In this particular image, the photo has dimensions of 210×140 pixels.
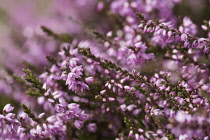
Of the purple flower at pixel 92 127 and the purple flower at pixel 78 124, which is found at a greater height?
Answer: the purple flower at pixel 92 127

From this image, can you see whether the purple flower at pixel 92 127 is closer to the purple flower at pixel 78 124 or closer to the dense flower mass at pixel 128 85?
the dense flower mass at pixel 128 85

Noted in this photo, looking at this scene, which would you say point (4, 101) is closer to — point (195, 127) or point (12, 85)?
point (12, 85)

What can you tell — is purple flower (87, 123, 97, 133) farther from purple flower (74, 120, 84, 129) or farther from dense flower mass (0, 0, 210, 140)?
purple flower (74, 120, 84, 129)

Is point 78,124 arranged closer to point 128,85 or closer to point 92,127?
point 92,127

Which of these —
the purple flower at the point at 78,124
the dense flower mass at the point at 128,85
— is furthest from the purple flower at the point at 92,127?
the purple flower at the point at 78,124

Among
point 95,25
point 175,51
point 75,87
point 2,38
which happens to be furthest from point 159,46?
point 2,38

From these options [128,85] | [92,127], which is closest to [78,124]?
[92,127]

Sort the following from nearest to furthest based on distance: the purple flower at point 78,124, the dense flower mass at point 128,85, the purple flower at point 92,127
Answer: the dense flower mass at point 128,85, the purple flower at point 78,124, the purple flower at point 92,127

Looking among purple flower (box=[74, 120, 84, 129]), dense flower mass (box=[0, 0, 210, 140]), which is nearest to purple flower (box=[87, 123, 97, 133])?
dense flower mass (box=[0, 0, 210, 140])

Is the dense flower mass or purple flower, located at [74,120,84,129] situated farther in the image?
purple flower, located at [74,120,84,129]

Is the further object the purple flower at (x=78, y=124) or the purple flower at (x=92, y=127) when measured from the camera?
the purple flower at (x=92, y=127)
